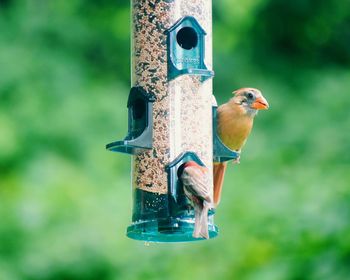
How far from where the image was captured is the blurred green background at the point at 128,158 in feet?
35.0

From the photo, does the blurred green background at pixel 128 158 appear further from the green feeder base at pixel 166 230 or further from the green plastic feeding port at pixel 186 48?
the green plastic feeding port at pixel 186 48

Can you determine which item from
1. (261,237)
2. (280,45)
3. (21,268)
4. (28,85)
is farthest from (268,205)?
(280,45)

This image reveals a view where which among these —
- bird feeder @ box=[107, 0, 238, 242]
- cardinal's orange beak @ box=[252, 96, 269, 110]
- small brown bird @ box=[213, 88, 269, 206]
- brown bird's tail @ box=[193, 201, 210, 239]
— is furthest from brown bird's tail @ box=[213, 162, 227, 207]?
brown bird's tail @ box=[193, 201, 210, 239]

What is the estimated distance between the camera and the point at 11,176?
1228cm

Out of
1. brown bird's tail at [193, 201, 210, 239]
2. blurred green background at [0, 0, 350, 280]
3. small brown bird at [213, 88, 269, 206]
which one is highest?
blurred green background at [0, 0, 350, 280]

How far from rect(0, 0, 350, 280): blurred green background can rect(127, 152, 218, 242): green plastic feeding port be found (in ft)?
5.24

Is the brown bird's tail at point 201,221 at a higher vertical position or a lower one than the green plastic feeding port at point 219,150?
lower

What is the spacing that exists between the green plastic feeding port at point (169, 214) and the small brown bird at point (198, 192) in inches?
2.6

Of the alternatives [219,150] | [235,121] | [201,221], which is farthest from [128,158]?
[201,221]

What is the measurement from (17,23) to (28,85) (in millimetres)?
1222

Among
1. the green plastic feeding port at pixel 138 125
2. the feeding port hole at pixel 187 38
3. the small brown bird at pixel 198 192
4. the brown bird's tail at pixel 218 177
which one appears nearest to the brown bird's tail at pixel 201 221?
the small brown bird at pixel 198 192

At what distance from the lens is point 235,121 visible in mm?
8508

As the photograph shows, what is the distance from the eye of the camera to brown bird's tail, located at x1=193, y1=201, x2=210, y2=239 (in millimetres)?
7414

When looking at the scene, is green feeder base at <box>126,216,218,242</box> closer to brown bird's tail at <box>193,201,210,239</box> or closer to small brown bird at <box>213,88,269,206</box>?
brown bird's tail at <box>193,201,210,239</box>
